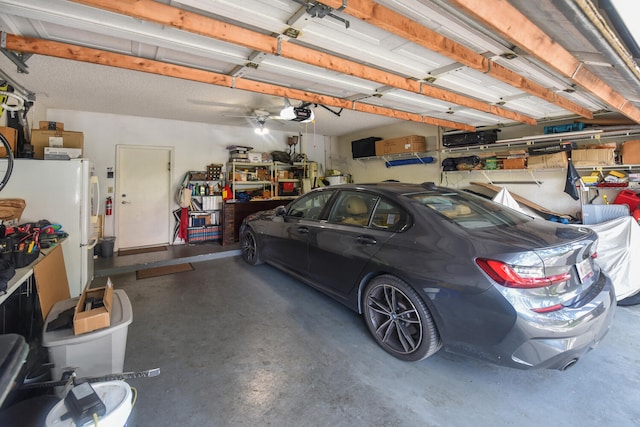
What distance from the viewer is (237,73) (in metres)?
2.57

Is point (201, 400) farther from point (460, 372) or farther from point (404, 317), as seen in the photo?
point (460, 372)

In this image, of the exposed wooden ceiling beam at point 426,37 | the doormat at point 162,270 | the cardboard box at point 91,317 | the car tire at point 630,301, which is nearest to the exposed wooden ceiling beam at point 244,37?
the exposed wooden ceiling beam at point 426,37

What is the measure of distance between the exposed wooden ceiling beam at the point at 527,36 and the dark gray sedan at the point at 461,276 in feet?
3.63

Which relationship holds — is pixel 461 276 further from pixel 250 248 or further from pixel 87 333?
pixel 250 248

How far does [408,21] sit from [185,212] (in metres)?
5.14

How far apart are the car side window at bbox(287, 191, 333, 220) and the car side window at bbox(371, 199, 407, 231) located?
750 millimetres

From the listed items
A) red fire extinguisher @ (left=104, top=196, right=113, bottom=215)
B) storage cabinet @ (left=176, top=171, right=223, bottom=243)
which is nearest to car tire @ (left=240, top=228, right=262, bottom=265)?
storage cabinet @ (left=176, top=171, right=223, bottom=243)

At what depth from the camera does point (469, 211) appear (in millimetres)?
2250

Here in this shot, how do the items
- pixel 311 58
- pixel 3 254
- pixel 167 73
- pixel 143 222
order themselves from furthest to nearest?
1. pixel 143 222
2. pixel 167 73
3. pixel 311 58
4. pixel 3 254

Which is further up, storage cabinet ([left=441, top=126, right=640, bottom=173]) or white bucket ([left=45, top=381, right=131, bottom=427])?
storage cabinet ([left=441, top=126, right=640, bottom=173])

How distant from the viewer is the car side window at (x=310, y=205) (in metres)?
3.05

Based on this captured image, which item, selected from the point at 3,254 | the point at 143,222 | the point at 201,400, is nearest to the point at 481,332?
the point at 201,400

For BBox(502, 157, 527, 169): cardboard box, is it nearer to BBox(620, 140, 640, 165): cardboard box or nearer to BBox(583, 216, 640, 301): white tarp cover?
BBox(620, 140, 640, 165): cardboard box

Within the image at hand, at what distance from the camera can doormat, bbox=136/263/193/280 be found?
12.9 ft
